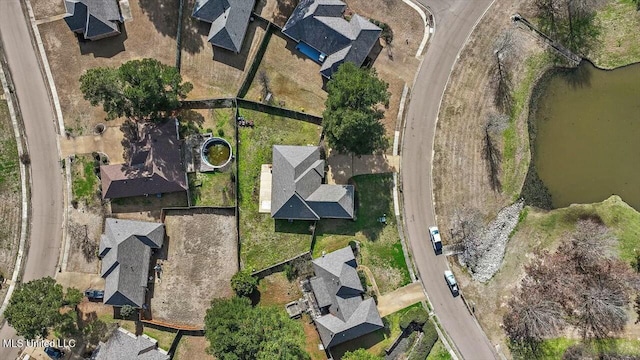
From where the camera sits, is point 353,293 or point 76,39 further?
point 76,39

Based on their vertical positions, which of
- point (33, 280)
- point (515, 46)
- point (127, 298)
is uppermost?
point (515, 46)

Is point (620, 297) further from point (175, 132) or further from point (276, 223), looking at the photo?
point (175, 132)

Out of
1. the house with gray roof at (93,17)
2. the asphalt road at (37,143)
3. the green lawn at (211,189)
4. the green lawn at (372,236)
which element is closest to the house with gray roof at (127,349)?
the asphalt road at (37,143)

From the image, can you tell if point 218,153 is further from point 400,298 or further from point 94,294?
point 400,298

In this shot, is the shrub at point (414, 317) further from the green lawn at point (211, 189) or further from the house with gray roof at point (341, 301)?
the green lawn at point (211, 189)

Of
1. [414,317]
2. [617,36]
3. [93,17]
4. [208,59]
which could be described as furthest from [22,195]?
[617,36]

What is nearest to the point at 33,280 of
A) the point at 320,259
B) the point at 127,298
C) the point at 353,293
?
the point at 127,298
